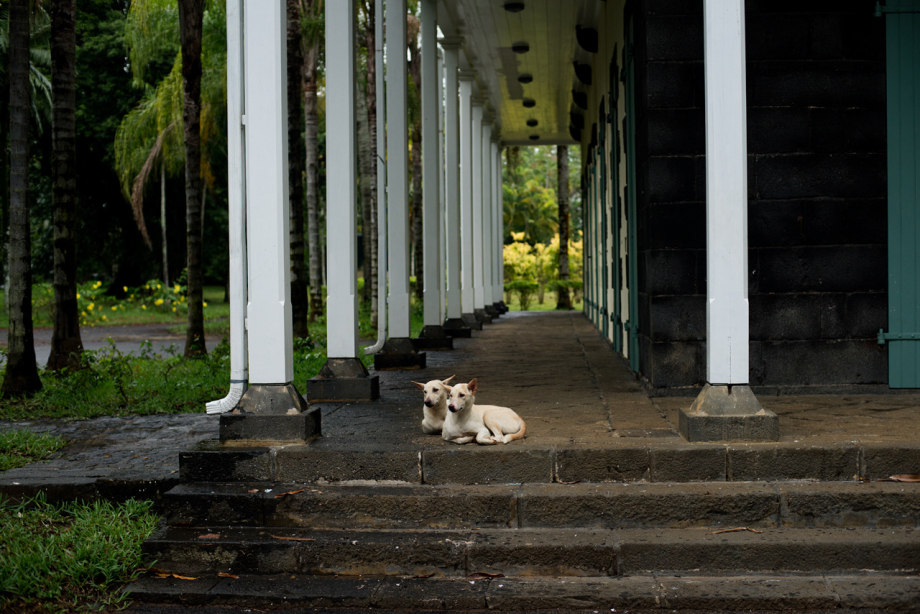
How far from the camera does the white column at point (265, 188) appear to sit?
500 centimetres

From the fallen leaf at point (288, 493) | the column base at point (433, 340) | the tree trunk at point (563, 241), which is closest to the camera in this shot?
the fallen leaf at point (288, 493)

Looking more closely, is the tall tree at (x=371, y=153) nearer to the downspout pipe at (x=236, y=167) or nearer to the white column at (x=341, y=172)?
the white column at (x=341, y=172)

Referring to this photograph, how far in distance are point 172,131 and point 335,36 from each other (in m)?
17.5

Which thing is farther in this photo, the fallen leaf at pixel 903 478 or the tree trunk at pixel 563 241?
the tree trunk at pixel 563 241

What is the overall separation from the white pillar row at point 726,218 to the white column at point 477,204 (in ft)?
35.8

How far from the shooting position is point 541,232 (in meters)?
39.3

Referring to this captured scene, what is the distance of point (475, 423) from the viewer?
4.86m

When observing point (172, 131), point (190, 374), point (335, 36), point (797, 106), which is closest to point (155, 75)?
point (172, 131)

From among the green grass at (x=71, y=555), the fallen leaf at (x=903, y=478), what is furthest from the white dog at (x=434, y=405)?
the fallen leaf at (x=903, y=478)

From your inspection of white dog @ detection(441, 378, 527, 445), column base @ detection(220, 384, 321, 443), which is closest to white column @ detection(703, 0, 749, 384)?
white dog @ detection(441, 378, 527, 445)

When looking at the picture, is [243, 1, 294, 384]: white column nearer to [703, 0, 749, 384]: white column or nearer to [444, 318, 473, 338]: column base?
[703, 0, 749, 384]: white column

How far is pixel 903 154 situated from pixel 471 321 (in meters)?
8.93

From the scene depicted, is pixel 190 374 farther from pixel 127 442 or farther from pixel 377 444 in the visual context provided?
pixel 377 444

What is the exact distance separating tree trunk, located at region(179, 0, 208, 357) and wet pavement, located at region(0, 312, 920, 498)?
3.70 metres
